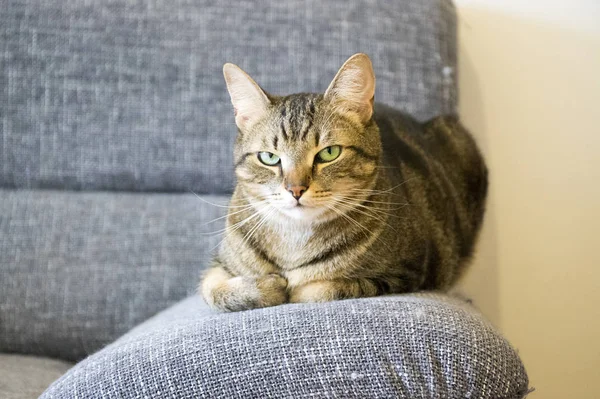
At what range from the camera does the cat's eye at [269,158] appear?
3.24 feet

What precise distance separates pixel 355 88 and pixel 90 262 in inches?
33.9

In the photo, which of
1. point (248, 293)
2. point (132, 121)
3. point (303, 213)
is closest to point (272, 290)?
point (248, 293)

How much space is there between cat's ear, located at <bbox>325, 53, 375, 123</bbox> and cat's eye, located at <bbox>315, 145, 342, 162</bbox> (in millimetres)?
80

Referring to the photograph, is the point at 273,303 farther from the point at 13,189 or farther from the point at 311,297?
the point at 13,189

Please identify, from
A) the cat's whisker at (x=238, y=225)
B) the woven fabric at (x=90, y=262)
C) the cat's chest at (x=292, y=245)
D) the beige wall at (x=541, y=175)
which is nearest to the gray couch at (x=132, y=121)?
the woven fabric at (x=90, y=262)

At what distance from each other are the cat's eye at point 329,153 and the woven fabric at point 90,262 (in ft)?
1.76

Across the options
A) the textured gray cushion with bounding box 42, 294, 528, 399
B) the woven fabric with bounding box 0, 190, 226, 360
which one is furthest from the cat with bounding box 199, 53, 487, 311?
the woven fabric with bounding box 0, 190, 226, 360

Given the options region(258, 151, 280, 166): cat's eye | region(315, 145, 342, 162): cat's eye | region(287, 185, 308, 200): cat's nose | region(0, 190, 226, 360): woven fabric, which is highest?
region(315, 145, 342, 162): cat's eye

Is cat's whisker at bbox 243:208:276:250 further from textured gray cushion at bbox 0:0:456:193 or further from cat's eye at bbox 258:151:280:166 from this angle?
textured gray cushion at bbox 0:0:456:193

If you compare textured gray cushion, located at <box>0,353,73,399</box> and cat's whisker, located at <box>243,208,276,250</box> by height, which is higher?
cat's whisker, located at <box>243,208,276,250</box>

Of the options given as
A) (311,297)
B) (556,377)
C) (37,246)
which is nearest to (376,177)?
(311,297)

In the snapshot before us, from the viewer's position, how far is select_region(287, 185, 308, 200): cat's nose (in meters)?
0.91

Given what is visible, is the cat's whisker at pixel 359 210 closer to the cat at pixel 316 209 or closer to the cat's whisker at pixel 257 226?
the cat at pixel 316 209

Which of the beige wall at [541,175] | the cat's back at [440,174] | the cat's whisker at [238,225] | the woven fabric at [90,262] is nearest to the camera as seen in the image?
the cat's whisker at [238,225]
